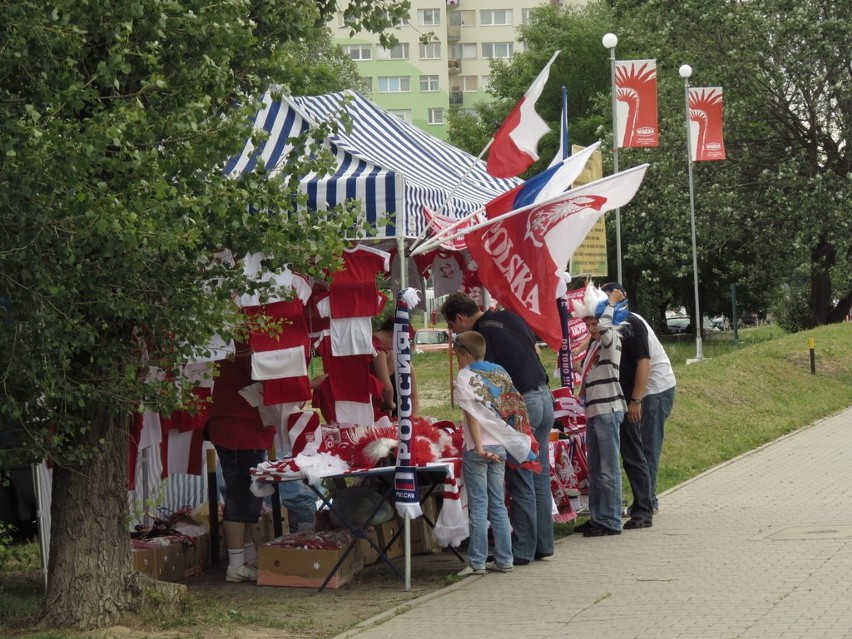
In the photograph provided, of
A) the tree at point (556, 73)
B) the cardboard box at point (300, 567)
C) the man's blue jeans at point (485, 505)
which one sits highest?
the tree at point (556, 73)

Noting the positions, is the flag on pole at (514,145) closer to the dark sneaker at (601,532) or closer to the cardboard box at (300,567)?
the dark sneaker at (601,532)

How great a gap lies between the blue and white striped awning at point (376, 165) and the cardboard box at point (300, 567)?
2310 millimetres

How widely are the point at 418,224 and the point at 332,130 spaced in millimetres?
2662

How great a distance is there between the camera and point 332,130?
8078mm

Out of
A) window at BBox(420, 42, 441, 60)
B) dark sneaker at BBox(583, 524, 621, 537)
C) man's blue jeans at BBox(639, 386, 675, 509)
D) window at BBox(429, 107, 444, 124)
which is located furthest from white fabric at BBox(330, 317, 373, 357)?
window at BBox(420, 42, 441, 60)

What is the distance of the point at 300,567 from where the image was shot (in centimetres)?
929

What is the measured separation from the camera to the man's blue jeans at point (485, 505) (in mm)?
9227

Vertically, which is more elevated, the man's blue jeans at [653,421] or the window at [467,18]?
the window at [467,18]

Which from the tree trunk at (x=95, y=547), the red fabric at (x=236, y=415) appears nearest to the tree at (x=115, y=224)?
the tree trunk at (x=95, y=547)

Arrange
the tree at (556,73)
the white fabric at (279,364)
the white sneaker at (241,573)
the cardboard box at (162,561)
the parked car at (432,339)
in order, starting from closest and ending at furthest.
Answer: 1. the cardboard box at (162,561)
2. the white fabric at (279,364)
3. the white sneaker at (241,573)
4. the parked car at (432,339)
5. the tree at (556,73)

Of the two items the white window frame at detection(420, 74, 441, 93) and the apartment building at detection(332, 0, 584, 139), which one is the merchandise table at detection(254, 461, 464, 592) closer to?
the apartment building at detection(332, 0, 584, 139)

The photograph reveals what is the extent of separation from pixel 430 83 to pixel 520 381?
92218 mm

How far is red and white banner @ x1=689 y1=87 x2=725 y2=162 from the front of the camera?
30.2m

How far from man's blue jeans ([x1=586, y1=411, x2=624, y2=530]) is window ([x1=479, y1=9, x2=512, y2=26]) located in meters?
94.6
